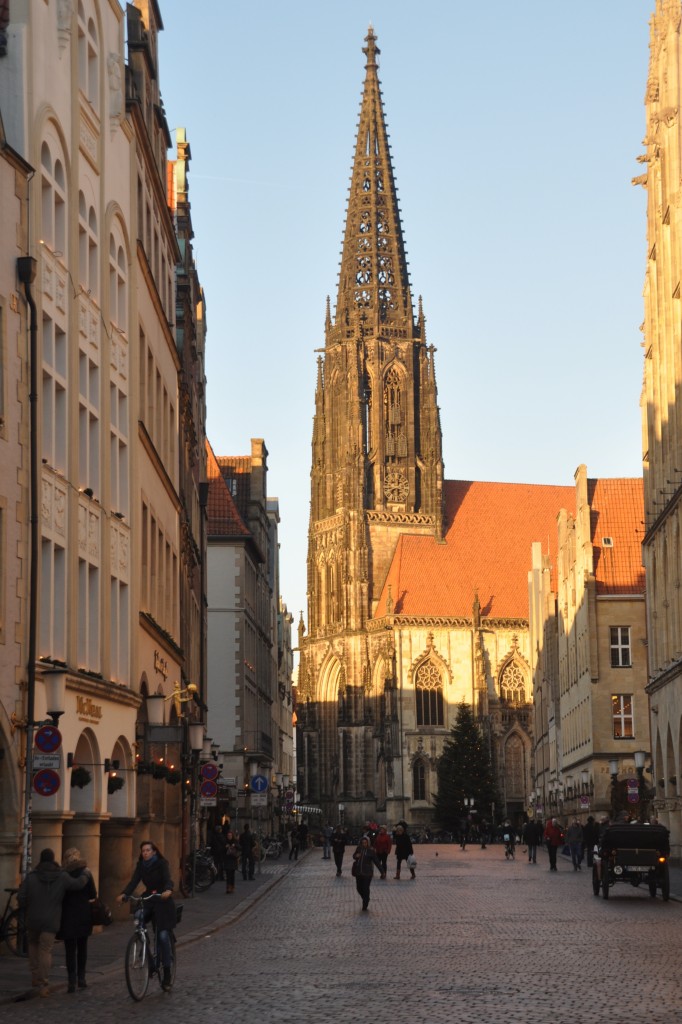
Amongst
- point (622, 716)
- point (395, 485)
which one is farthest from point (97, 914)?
point (395, 485)

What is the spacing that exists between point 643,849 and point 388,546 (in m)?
91.2

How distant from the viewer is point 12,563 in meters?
20.7

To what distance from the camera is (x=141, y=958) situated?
15.8 meters

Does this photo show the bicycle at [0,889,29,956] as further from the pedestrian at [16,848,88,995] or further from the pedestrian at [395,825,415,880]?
the pedestrian at [395,825,415,880]

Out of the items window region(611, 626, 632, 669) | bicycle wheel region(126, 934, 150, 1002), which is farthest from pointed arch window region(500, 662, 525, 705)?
bicycle wheel region(126, 934, 150, 1002)

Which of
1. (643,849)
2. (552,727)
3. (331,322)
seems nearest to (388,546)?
(331,322)

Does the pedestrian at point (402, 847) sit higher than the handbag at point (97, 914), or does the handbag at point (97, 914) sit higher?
the handbag at point (97, 914)

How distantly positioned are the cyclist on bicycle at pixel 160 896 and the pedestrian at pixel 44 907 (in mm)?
567

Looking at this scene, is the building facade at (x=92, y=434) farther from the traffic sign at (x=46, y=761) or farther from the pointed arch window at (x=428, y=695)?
the pointed arch window at (x=428, y=695)

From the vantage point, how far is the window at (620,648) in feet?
209

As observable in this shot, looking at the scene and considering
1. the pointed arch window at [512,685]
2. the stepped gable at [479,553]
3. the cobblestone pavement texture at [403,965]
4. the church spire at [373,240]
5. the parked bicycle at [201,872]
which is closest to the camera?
the cobblestone pavement texture at [403,965]

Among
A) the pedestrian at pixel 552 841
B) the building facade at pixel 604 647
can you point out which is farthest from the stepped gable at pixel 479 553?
the pedestrian at pixel 552 841

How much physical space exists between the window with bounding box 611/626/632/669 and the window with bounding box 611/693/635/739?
1163 mm

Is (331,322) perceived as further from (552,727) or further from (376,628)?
(552,727)
